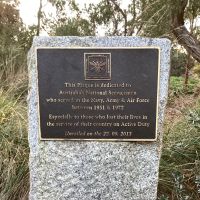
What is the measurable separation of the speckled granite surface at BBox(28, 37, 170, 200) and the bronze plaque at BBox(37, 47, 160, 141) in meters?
0.06

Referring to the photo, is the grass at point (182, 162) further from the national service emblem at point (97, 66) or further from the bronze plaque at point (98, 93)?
the national service emblem at point (97, 66)

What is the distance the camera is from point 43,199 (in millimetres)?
3434

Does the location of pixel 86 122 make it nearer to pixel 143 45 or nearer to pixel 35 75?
pixel 35 75

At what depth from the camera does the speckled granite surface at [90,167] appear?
131 inches

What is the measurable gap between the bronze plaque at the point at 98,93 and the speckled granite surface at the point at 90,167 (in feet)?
0.21

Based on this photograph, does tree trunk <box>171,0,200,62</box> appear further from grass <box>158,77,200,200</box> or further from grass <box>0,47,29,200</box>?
grass <box>0,47,29,200</box>

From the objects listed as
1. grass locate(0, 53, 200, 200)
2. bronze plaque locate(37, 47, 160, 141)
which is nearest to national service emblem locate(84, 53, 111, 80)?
bronze plaque locate(37, 47, 160, 141)

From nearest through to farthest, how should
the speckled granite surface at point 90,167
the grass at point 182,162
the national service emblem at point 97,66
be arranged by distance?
the national service emblem at point 97,66 < the speckled granite surface at point 90,167 < the grass at point 182,162

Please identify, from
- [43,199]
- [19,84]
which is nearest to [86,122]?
[43,199]

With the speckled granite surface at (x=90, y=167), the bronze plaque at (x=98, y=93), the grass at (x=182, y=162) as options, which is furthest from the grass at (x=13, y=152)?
the grass at (x=182, y=162)

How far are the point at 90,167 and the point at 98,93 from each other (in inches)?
23.7

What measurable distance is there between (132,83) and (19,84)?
8.44 ft

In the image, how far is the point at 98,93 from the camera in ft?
10.7

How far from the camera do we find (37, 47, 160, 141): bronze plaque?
3.22 m
